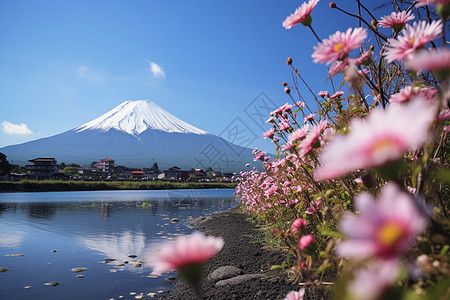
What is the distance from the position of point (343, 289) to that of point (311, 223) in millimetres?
1296

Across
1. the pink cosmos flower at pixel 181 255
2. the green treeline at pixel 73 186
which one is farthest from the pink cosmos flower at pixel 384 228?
the green treeline at pixel 73 186

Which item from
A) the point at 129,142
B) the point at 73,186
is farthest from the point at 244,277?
the point at 129,142

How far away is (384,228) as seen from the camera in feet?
0.93

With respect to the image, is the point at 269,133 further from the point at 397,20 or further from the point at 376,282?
the point at 376,282

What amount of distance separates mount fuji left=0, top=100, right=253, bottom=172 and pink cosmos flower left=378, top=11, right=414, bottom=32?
9311 cm

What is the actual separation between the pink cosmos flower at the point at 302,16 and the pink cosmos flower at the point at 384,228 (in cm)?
72

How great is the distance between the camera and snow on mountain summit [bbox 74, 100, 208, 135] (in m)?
124

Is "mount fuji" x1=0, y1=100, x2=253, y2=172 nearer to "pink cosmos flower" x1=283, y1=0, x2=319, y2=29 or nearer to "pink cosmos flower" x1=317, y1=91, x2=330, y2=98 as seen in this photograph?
"pink cosmos flower" x1=317, y1=91, x2=330, y2=98

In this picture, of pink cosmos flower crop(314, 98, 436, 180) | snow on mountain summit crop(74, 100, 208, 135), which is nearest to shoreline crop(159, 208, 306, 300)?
pink cosmos flower crop(314, 98, 436, 180)

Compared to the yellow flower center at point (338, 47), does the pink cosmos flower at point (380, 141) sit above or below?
below

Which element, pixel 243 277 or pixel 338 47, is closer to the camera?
pixel 338 47

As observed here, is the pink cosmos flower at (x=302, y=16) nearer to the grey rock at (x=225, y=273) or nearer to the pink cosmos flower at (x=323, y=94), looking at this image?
the pink cosmos flower at (x=323, y=94)

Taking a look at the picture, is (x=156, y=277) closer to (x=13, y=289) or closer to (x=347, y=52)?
(x=13, y=289)

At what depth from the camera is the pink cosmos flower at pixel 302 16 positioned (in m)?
0.84
